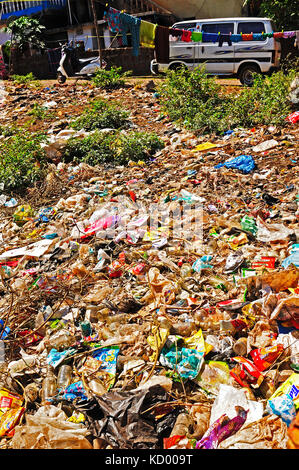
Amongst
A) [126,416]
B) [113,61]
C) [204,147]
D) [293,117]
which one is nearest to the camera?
[126,416]

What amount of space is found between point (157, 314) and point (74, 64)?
37.0ft

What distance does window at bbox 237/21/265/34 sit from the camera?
9047mm

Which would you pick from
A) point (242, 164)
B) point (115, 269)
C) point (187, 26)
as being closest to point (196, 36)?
point (187, 26)

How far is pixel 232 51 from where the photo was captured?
9344 mm

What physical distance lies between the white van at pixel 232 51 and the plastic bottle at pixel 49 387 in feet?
26.3

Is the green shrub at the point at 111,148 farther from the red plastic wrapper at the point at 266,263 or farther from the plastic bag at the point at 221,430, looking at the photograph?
the plastic bag at the point at 221,430

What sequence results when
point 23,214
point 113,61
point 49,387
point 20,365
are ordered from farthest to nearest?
point 113,61 < point 23,214 < point 20,365 < point 49,387

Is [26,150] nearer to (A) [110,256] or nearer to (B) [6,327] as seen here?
(A) [110,256]

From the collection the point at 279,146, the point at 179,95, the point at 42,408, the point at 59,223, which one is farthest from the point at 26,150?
the point at 42,408

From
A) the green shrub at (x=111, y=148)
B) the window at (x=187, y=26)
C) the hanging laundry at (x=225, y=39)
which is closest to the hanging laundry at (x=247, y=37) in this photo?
the hanging laundry at (x=225, y=39)

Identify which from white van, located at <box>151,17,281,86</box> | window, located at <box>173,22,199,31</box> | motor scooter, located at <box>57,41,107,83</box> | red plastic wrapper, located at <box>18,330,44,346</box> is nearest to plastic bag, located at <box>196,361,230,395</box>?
red plastic wrapper, located at <box>18,330,44,346</box>

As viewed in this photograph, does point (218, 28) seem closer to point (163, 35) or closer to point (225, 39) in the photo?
point (225, 39)

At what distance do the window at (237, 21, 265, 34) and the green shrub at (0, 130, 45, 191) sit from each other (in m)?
6.18

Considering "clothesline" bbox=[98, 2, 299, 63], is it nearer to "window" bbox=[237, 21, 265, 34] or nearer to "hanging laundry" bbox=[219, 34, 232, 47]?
"hanging laundry" bbox=[219, 34, 232, 47]
